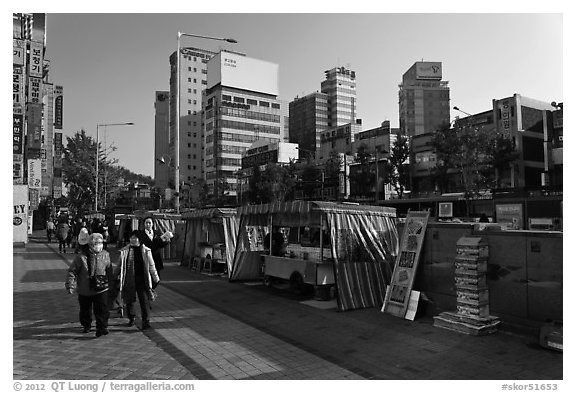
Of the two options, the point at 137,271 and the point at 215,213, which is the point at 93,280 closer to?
the point at 137,271

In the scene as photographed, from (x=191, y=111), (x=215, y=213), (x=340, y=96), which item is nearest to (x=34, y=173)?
(x=215, y=213)

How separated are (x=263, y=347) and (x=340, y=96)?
130 m

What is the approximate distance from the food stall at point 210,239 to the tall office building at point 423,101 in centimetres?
9491

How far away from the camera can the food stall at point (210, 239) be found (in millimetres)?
14445

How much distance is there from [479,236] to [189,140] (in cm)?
11452

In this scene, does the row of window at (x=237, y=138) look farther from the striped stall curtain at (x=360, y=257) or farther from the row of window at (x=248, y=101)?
the striped stall curtain at (x=360, y=257)

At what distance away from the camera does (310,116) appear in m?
130

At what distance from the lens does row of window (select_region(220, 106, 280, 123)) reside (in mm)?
92625

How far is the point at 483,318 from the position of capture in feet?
23.0

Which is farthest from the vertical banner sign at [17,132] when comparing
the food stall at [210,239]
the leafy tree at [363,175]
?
the leafy tree at [363,175]

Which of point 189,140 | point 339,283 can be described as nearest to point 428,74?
point 189,140

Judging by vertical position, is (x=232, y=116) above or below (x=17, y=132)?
above

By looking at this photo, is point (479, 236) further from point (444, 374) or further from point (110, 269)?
point (110, 269)
